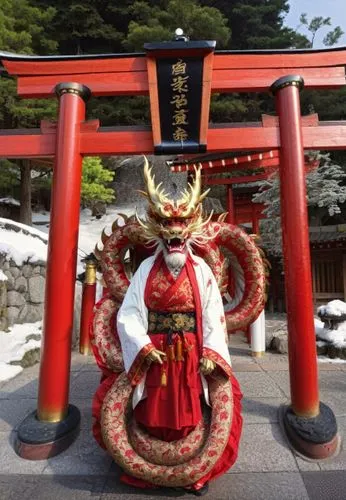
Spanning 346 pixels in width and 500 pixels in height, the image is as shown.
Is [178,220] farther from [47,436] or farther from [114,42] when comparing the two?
[114,42]

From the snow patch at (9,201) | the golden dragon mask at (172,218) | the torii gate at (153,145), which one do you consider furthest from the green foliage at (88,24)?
the golden dragon mask at (172,218)

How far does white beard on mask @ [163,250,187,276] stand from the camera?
9.23 feet

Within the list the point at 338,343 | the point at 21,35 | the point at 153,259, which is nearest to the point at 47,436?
the point at 153,259

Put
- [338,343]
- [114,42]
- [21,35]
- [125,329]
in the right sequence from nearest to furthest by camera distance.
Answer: [125,329] < [338,343] < [21,35] < [114,42]

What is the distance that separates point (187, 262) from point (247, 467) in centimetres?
180

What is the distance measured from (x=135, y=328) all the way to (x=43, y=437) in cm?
144

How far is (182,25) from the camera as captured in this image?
19625 millimetres

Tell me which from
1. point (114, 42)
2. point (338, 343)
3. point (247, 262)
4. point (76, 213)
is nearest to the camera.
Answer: point (247, 262)

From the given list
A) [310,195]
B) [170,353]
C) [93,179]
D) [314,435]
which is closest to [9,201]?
[93,179]

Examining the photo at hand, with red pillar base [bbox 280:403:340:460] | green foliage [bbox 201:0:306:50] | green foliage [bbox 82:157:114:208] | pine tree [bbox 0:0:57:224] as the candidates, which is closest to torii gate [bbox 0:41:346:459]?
red pillar base [bbox 280:403:340:460]

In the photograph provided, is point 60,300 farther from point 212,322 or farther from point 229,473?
point 229,473

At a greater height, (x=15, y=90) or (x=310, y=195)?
(x=15, y=90)

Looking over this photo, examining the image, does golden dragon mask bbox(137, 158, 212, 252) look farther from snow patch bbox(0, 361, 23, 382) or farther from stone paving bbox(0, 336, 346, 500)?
snow patch bbox(0, 361, 23, 382)

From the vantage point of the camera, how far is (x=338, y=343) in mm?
6707
